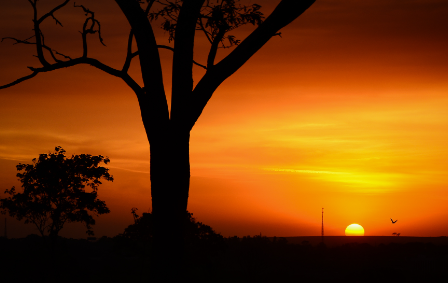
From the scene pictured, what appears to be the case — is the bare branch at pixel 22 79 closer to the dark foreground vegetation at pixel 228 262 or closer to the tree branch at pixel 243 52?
the tree branch at pixel 243 52

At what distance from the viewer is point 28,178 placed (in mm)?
36531

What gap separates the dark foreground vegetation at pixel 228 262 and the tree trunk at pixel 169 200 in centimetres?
2721

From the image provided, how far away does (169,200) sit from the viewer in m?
6.09

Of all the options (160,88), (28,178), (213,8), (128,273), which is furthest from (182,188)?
(128,273)

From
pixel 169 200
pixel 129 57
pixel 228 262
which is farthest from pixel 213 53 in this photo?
pixel 228 262

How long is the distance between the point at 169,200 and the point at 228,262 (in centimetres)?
9450

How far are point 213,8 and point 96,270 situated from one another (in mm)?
68813

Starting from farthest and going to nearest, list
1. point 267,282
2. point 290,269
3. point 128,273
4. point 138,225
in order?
point 290,269
point 267,282
point 128,273
point 138,225

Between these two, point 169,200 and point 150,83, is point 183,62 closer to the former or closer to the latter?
point 150,83

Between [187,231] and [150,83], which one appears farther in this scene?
[187,231]

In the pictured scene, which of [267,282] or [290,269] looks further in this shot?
[290,269]

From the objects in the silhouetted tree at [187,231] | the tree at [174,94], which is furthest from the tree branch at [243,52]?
the silhouetted tree at [187,231]

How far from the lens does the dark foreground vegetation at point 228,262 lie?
1923 inches

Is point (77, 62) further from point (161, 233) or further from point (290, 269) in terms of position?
point (290, 269)
